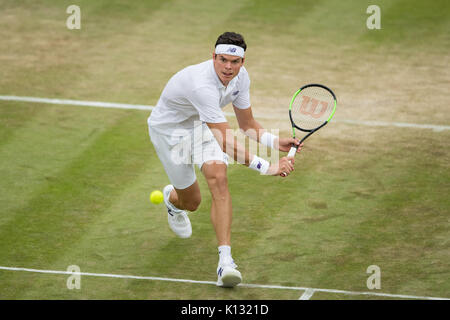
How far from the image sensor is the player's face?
25.5ft

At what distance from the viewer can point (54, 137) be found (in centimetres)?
1112

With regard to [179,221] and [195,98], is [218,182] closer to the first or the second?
[195,98]

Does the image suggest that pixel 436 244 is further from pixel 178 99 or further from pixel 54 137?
pixel 54 137

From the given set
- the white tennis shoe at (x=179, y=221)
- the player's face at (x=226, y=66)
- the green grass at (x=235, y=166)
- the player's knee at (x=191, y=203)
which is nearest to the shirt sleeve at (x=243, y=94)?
the player's face at (x=226, y=66)

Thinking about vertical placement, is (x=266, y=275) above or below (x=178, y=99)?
below

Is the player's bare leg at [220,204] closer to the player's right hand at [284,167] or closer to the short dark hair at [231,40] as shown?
the player's right hand at [284,167]

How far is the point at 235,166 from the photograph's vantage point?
34.9 ft

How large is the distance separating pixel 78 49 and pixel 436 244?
7510 mm

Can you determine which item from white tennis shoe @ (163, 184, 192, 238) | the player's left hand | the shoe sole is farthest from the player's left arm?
the shoe sole

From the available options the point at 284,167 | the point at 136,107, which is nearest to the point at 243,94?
the point at 284,167

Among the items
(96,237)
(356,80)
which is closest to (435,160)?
(356,80)

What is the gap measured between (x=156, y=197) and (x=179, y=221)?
2.73ft

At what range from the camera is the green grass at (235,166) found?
819 cm
